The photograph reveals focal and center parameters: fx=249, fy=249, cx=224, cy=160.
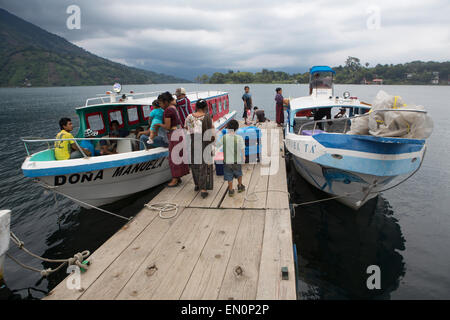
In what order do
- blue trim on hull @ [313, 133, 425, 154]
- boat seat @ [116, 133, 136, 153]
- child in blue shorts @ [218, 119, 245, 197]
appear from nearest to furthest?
blue trim on hull @ [313, 133, 425, 154]
child in blue shorts @ [218, 119, 245, 197]
boat seat @ [116, 133, 136, 153]

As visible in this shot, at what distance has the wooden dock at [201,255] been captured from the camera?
318 cm

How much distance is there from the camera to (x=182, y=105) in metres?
6.58

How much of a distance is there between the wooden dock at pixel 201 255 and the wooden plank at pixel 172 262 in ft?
0.04

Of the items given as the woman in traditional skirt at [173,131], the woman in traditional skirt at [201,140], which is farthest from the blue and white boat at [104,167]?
the woman in traditional skirt at [201,140]

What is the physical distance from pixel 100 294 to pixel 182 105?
466 cm

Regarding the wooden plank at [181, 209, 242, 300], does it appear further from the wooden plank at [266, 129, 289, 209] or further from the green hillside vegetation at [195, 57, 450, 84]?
the green hillside vegetation at [195, 57, 450, 84]

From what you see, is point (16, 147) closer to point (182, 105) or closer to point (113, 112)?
point (113, 112)

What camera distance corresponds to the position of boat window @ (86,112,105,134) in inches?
320

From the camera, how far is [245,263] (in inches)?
142

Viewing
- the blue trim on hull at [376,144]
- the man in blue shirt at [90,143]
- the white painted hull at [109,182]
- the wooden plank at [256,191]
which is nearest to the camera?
the blue trim on hull at [376,144]

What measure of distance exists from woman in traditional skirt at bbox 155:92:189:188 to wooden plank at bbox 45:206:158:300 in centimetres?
146

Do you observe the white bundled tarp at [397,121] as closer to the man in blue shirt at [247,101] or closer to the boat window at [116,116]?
the boat window at [116,116]

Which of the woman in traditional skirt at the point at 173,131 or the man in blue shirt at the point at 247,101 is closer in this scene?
the woman in traditional skirt at the point at 173,131

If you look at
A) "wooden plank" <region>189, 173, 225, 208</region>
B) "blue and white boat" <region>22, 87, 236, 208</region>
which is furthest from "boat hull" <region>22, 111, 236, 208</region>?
"wooden plank" <region>189, 173, 225, 208</region>
